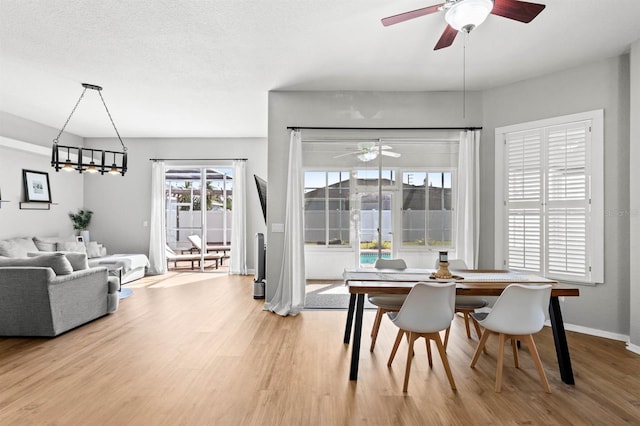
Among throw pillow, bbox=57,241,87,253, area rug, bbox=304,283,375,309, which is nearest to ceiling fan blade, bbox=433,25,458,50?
area rug, bbox=304,283,375,309

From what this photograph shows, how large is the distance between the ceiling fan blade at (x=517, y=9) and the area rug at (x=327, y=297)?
11.8ft

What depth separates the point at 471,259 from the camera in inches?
177

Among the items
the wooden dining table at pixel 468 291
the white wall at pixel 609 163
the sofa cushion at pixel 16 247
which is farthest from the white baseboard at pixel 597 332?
the sofa cushion at pixel 16 247

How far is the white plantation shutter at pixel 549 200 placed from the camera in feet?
12.6

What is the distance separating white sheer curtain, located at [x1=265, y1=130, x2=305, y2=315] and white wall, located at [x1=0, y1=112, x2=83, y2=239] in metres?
4.74

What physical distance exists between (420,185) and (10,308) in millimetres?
4893

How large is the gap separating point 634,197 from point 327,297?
3.65 meters

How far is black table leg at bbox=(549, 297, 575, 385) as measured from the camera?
261cm

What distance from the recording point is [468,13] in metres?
2.13

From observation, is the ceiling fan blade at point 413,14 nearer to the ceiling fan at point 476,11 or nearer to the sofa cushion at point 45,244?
the ceiling fan at point 476,11

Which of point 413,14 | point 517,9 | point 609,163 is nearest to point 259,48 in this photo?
point 413,14

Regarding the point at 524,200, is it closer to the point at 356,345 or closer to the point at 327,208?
the point at 327,208

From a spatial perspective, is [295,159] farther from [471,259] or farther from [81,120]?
[81,120]

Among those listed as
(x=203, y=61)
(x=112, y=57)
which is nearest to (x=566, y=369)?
(x=203, y=61)
